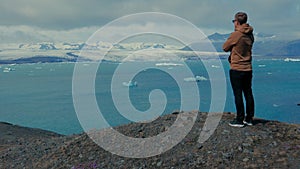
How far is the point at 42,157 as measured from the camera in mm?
7832

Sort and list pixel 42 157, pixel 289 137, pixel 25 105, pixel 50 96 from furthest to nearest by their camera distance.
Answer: pixel 50 96
pixel 25 105
pixel 42 157
pixel 289 137

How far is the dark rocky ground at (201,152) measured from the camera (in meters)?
5.90

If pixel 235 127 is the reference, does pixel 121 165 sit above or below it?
below

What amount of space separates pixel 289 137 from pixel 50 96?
54639 mm

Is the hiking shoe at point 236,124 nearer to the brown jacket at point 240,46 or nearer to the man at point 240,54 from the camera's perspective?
the man at point 240,54

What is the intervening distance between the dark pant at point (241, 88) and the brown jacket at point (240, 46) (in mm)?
116

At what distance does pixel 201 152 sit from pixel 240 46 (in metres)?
2.15

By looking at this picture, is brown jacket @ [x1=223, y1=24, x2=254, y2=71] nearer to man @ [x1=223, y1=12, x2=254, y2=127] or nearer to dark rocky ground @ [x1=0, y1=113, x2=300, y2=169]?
man @ [x1=223, y1=12, x2=254, y2=127]

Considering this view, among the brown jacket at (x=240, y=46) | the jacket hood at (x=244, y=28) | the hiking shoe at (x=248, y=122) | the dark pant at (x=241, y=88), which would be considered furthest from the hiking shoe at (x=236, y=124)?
the jacket hood at (x=244, y=28)

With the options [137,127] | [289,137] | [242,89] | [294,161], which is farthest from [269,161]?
[137,127]

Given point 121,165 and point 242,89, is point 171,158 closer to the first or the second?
point 121,165

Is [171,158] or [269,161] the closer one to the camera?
[269,161]

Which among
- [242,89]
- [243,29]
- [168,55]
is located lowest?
[242,89]

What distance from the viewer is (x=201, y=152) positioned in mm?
6297
